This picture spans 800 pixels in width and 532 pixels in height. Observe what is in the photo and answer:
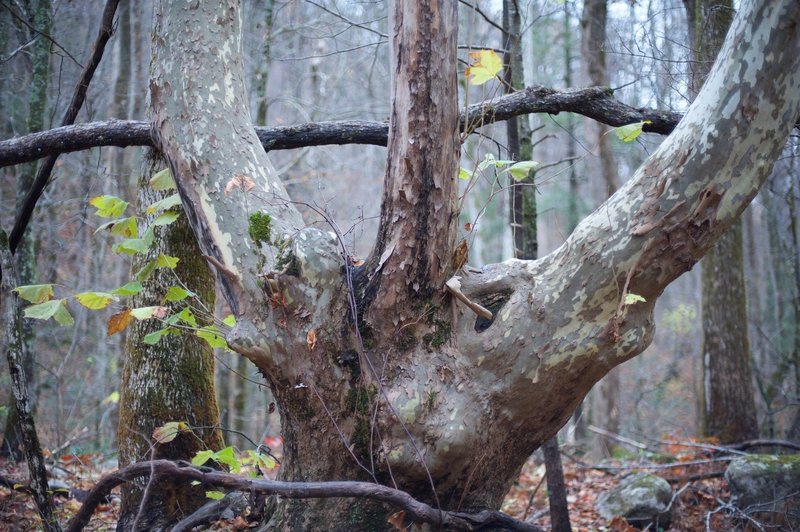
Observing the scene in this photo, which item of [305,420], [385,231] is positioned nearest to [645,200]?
[385,231]

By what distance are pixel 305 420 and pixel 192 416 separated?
55.1 inches

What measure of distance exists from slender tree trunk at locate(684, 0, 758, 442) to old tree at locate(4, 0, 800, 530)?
5.22 m

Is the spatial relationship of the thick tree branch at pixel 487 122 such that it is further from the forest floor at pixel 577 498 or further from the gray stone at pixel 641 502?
the gray stone at pixel 641 502

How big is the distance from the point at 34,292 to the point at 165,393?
1.32 metres

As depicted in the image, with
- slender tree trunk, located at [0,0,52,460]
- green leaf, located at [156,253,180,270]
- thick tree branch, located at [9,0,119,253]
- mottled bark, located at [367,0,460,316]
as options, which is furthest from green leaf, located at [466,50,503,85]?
slender tree trunk, located at [0,0,52,460]

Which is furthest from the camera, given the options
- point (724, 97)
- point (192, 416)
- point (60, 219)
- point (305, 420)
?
point (60, 219)

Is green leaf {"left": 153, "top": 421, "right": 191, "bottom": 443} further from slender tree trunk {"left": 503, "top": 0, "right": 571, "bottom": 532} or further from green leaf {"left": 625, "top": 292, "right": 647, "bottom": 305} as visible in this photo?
slender tree trunk {"left": 503, "top": 0, "right": 571, "bottom": 532}

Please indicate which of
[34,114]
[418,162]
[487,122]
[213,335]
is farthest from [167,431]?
[34,114]

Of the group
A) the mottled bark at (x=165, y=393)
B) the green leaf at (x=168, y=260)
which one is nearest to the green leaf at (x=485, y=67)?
the green leaf at (x=168, y=260)

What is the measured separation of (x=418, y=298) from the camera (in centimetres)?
323

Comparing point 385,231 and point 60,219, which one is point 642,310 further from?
point 60,219

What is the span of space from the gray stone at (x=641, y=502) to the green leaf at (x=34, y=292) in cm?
494

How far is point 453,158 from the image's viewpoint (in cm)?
321

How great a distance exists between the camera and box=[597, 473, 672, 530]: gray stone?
5469mm
